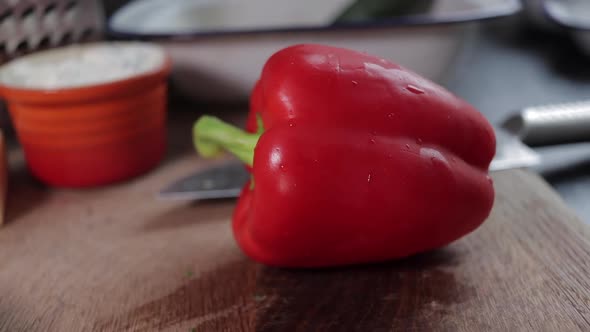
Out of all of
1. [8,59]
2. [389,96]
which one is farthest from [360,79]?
[8,59]

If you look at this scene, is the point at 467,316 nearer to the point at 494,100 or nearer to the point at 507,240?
the point at 507,240

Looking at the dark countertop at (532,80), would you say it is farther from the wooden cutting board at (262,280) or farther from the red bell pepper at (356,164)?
the red bell pepper at (356,164)

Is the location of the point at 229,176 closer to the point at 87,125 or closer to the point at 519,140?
the point at 87,125

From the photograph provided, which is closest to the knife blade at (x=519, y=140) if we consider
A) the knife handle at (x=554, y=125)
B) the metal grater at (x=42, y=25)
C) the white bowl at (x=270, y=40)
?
the knife handle at (x=554, y=125)

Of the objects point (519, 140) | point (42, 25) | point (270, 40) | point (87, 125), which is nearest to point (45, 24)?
point (42, 25)

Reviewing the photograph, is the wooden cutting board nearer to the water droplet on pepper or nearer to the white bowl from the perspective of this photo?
the water droplet on pepper

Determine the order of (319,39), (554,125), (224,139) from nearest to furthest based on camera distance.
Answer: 1. (224,139)
2. (554,125)
3. (319,39)

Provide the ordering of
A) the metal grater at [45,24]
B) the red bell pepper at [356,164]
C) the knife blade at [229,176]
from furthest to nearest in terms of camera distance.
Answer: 1. the metal grater at [45,24]
2. the knife blade at [229,176]
3. the red bell pepper at [356,164]
